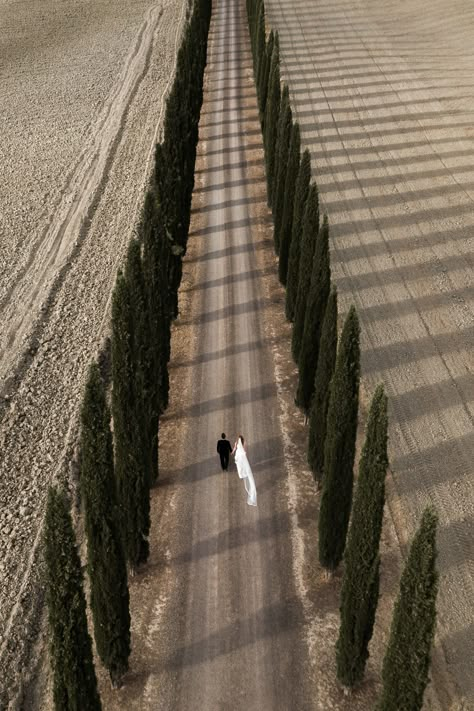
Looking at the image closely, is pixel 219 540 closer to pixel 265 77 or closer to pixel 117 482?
pixel 117 482

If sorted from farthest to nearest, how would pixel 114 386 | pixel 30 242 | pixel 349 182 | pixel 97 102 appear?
pixel 97 102 → pixel 349 182 → pixel 30 242 → pixel 114 386

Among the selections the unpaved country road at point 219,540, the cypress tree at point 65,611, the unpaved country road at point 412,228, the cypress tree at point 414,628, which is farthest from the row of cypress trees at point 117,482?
the unpaved country road at point 412,228

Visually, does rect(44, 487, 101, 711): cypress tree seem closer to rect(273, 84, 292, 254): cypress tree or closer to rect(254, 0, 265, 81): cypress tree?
rect(273, 84, 292, 254): cypress tree

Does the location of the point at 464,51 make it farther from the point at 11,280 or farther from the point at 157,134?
the point at 11,280

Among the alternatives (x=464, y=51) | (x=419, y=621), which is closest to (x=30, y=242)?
(x=419, y=621)

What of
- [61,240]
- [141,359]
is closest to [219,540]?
[141,359]

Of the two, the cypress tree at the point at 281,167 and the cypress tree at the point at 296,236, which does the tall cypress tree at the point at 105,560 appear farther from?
the cypress tree at the point at 281,167

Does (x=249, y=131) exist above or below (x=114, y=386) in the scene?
below
